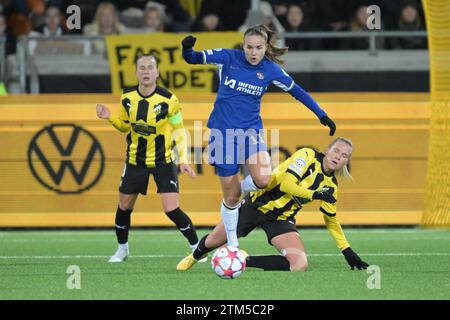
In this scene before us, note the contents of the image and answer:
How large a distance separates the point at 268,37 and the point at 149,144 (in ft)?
4.89

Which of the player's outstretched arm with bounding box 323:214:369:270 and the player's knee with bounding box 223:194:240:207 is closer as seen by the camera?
the player's outstretched arm with bounding box 323:214:369:270

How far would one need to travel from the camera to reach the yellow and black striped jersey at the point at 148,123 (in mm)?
10227

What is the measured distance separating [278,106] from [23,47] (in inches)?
155

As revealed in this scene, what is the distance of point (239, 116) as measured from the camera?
9.62 m

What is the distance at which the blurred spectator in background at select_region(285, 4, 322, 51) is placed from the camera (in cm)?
1656

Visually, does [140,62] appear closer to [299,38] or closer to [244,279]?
[244,279]

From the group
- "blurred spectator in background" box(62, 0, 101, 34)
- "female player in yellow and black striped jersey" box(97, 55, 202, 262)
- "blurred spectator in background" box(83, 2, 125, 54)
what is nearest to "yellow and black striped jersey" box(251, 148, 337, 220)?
"female player in yellow and black striped jersey" box(97, 55, 202, 262)

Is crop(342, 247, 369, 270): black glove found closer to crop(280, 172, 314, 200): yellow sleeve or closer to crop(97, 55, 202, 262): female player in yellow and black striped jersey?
crop(280, 172, 314, 200): yellow sleeve

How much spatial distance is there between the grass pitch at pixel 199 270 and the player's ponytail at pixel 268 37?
174cm

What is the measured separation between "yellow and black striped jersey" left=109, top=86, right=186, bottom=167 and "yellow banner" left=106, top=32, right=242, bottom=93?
4.33 metres

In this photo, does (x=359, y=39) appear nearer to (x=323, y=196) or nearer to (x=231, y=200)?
(x=231, y=200)

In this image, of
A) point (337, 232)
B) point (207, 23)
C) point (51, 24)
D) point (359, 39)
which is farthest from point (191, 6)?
point (337, 232)

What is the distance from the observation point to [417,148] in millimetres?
13734

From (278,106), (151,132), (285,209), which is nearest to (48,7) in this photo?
(278,106)
